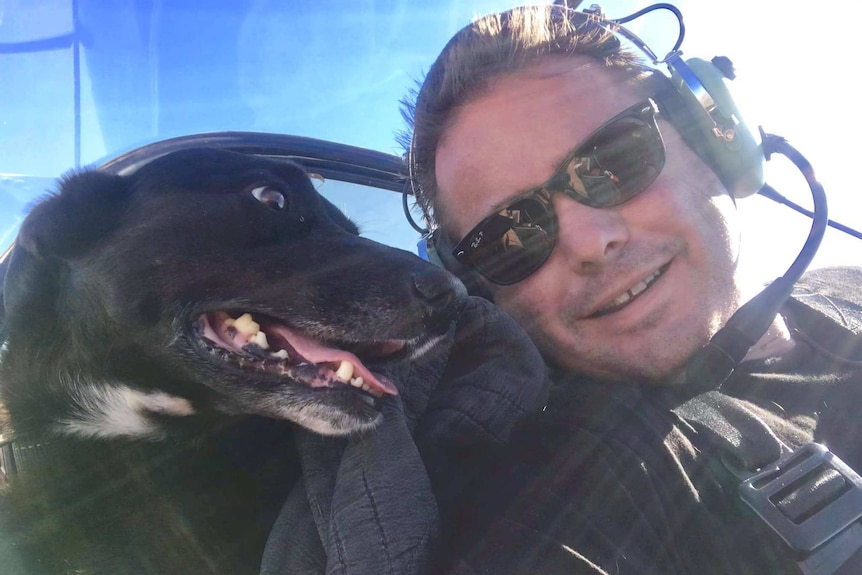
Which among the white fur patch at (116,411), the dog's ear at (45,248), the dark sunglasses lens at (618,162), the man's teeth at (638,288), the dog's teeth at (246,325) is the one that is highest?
the dark sunglasses lens at (618,162)

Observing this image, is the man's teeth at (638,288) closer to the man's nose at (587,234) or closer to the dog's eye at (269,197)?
the man's nose at (587,234)

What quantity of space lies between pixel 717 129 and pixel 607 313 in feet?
2.64

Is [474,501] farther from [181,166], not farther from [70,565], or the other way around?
[181,166]

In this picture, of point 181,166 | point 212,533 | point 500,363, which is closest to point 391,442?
point 500,363

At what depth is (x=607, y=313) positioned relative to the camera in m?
1.89

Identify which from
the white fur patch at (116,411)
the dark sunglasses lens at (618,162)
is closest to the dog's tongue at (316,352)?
the white fur patch at (116,411)

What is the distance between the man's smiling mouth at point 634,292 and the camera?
6.04 ft

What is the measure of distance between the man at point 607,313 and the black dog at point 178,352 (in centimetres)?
44

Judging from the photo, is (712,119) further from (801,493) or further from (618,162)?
(801,493)

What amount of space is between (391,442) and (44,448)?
1164mm

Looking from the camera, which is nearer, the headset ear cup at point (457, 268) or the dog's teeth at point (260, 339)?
the dog's teeth at point (260, 339)

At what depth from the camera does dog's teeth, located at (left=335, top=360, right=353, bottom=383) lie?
163 cm

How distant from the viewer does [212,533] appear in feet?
5.25

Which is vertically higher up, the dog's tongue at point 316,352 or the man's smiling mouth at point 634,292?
the man's smiling mouth at point 634,292
